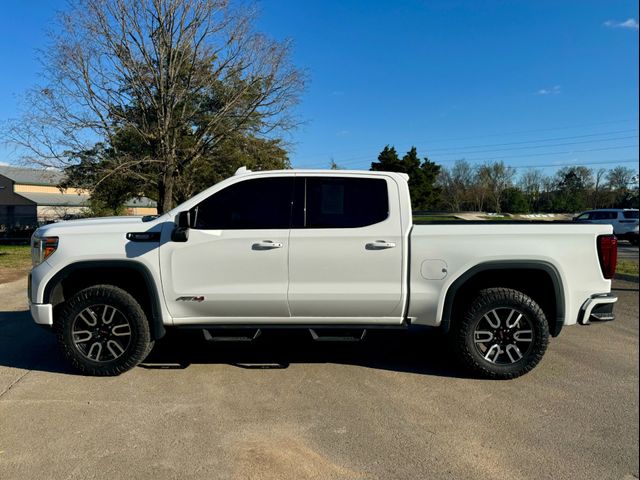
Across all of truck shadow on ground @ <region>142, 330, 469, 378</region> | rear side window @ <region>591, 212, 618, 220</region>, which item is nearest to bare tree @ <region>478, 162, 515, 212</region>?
rear side window @ <region>591, 212, 618, 220</region>

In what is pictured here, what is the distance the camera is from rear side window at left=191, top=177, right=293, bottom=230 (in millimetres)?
4496

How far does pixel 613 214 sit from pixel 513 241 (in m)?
22.9

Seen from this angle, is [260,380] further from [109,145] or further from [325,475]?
[109,145]

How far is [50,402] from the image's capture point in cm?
400

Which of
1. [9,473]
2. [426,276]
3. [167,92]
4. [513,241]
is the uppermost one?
[167,92]

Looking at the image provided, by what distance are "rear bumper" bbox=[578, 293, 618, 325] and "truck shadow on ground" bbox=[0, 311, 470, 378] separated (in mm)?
1248

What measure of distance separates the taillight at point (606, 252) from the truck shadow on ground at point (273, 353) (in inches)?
64.8

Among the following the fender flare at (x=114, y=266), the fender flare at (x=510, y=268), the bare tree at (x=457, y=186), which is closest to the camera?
the fender flare at (x=510, y=268)

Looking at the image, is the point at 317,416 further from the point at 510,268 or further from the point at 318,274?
the point at 510,268

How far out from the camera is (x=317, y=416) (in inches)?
148

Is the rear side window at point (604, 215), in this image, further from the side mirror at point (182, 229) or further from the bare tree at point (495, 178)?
the bare tree at point (495, 178)

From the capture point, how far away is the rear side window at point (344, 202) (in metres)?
4.48

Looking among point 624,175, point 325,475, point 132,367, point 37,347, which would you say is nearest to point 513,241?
point 325,475

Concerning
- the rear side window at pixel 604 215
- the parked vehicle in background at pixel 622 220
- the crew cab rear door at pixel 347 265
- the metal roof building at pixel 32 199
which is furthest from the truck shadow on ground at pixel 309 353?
the metal roof building at pixel 32 199
